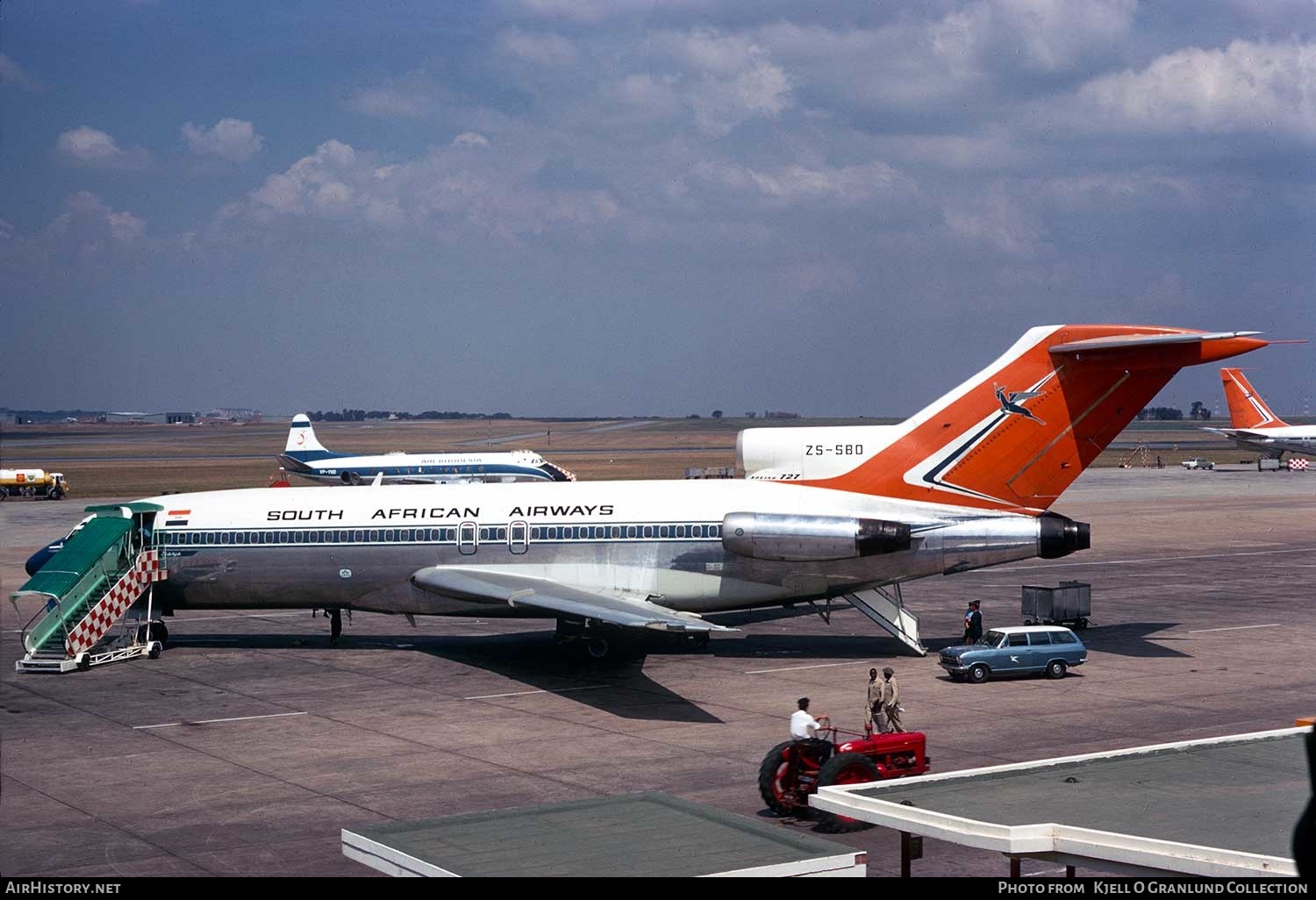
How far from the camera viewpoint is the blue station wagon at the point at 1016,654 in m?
28.9

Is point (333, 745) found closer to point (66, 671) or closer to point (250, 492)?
point (66, 671)

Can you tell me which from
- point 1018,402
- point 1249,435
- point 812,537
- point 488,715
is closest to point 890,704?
point 488,715

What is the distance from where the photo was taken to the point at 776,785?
62.9 feet

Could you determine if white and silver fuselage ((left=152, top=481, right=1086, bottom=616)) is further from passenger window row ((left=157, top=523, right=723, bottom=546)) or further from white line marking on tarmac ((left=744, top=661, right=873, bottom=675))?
white line marking on tarmac ((left=744, top=661, right=873, bottom=675))

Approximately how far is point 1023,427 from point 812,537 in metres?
5.83

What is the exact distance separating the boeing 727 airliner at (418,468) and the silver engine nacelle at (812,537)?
4945 cm

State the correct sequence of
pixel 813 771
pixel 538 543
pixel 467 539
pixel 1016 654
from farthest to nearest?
pixel 467 539 → pixel 538 543 → pixel 1016 654 → pixel 813 771

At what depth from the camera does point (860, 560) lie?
3103 centimetres

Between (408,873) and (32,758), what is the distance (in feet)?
47.8

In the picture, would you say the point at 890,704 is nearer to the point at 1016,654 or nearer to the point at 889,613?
the point at 1016,654

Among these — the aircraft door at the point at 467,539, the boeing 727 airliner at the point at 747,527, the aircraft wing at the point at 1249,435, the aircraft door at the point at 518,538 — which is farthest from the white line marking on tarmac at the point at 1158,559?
the aircraft wing at the point at 1249,435

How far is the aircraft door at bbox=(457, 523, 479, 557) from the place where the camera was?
1289 inches

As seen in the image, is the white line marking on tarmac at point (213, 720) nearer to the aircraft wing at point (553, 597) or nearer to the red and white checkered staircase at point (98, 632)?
the aircraft wing at point (553, 597)
